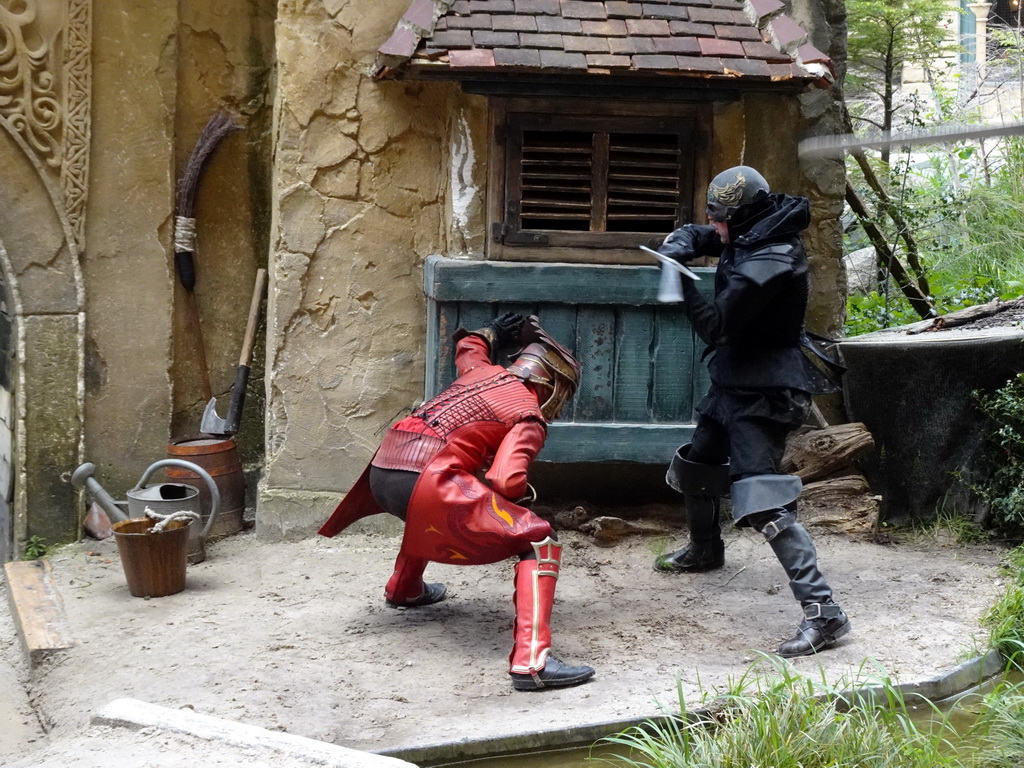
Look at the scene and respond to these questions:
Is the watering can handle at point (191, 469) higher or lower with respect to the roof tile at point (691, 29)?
lower

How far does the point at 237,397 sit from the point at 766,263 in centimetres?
301

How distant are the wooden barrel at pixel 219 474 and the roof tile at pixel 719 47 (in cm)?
309

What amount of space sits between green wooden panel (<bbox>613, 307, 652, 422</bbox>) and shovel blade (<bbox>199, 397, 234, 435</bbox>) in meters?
2.08

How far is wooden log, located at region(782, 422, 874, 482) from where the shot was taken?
5.65 m

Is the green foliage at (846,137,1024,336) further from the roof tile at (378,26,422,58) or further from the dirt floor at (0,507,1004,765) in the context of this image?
the roof tile at (378,26,422,58)

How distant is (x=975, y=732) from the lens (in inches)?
139

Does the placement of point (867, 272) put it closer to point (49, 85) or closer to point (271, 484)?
point (271, 484)

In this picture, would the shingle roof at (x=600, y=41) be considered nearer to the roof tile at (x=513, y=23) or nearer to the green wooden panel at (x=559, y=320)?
the roof tile at (x=513, y=23)

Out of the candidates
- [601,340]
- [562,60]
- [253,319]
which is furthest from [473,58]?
[253,319]

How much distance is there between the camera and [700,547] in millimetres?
5195

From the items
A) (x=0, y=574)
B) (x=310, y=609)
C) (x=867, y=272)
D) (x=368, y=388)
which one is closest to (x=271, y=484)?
(x=368, y=388)

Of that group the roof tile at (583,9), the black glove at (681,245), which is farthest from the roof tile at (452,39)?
the black glove at (681,245)

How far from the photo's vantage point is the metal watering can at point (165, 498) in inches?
206

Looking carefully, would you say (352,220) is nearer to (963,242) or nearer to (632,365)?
(632,365)
